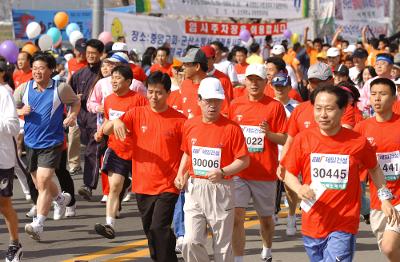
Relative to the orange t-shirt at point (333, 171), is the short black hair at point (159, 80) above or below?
above

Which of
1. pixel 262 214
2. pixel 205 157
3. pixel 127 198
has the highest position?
pixel 205 157

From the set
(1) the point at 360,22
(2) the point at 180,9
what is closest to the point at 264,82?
(2) the point at 180,9

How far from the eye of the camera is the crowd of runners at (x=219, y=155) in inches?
276

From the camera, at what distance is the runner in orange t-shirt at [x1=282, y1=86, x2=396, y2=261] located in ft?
22.8

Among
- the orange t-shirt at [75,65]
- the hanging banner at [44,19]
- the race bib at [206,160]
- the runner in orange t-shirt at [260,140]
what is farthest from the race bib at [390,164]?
the hanging banner at [44,19]

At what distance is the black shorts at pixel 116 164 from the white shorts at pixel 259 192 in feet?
6.63

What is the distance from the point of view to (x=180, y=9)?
22.9 m

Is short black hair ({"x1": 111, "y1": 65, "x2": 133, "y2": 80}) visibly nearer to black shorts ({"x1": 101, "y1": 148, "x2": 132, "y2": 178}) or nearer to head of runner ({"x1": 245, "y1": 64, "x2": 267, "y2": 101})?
black shorts ({"x1": 101, "y1": 148, "x2": 132, "y2": 178})

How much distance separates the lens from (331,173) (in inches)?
273

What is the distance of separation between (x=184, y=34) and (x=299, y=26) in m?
5.30

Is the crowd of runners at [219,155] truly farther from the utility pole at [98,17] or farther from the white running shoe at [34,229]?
the utility pole at [98,17]

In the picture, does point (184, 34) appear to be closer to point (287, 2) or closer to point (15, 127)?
point (287, 2)

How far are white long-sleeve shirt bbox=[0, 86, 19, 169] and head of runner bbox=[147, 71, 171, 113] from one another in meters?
1.28

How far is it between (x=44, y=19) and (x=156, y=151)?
18.1 meters
